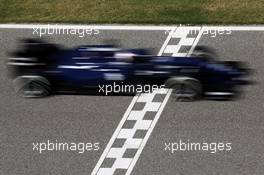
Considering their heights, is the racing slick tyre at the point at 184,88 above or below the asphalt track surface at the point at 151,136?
above

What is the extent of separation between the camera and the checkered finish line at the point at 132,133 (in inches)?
468

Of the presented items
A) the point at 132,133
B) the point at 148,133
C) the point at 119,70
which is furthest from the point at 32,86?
the point at 148,133

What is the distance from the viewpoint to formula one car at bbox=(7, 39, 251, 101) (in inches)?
492

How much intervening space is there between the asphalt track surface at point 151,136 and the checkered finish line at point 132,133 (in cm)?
10

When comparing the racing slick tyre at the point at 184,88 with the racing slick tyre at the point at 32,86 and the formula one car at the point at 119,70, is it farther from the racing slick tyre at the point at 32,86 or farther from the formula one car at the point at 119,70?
the racing slick tyre at the point at 32,86

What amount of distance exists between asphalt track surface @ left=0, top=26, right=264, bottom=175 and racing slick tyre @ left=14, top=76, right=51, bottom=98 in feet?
0.41

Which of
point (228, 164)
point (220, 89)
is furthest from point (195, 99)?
point (228, 164)

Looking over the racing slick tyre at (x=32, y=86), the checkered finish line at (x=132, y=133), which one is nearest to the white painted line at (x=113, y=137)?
the checkered finish line at (x=132, y=133)

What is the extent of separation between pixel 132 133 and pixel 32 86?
2.01 metres

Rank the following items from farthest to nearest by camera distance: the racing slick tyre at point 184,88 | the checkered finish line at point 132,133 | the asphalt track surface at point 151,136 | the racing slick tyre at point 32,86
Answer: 1. the racing slick tyre at point 32,86
2. the racing slick tyre at point 184,88
3. the checkered finish line at point 132,133
4. the asphalt track surface at point 151,136

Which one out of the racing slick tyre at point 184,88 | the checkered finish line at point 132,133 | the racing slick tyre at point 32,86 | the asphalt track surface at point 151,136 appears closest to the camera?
the asphalt track surface at point 151,136

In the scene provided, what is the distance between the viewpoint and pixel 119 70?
41.1 ft

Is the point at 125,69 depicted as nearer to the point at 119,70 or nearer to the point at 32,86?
the point at 119,70

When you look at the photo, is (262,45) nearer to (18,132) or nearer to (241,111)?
(241,111)
